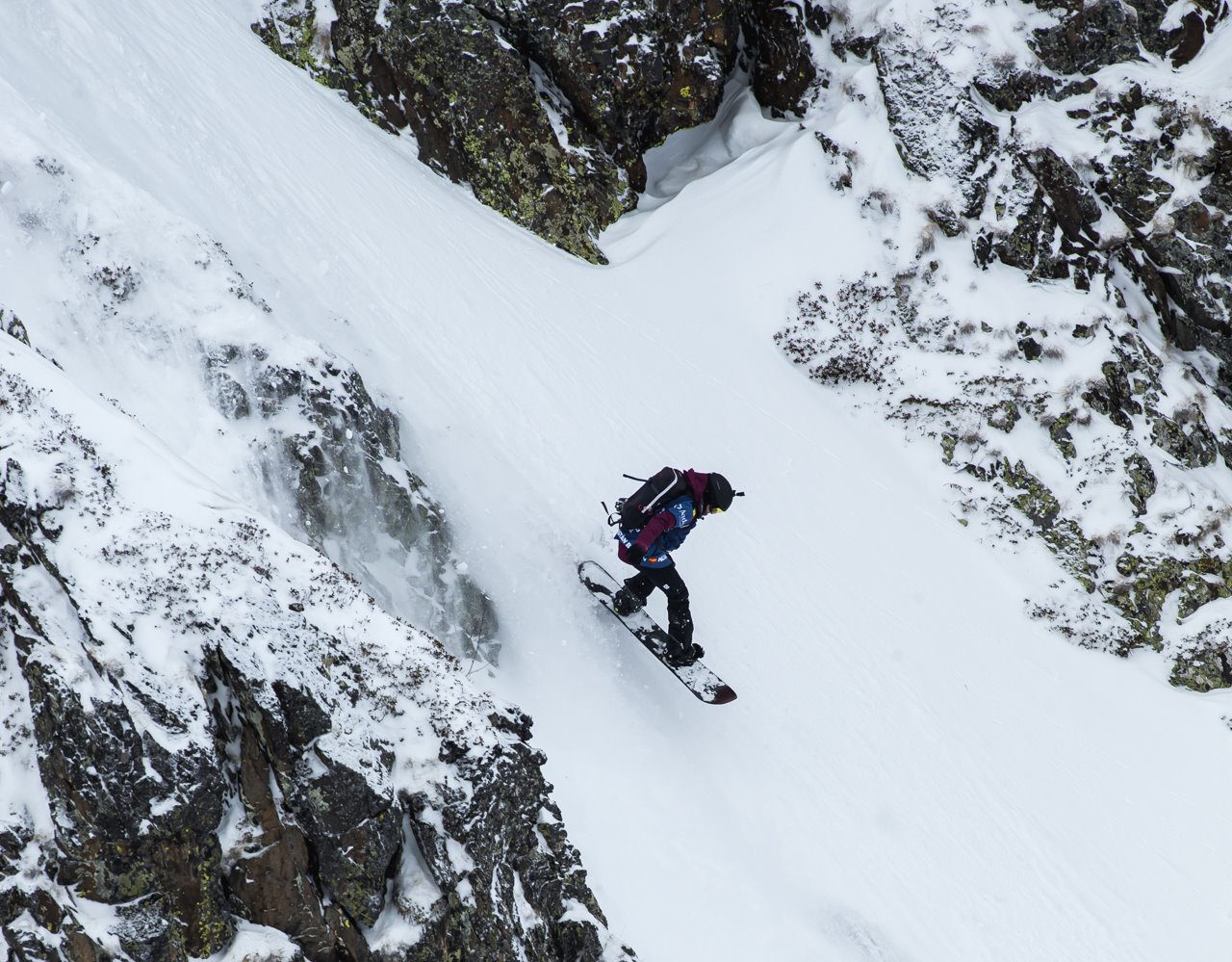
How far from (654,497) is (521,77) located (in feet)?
34.8

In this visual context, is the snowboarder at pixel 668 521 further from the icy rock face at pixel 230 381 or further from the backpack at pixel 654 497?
the icy rock face at pixel 230 381

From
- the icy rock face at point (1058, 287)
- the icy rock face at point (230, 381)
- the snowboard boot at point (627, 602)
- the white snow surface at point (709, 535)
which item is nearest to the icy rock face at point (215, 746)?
the white snow surface at point (709, 535)

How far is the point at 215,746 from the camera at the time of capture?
5.93 meters

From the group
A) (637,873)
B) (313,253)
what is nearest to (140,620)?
(637,873)

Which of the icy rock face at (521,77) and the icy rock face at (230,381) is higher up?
the icy rock face at (521,77)

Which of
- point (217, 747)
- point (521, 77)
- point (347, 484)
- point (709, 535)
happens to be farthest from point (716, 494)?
point (521, 77)

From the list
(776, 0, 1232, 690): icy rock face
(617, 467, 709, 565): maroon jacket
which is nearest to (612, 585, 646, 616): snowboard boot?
(617, 467, 709, 565): maroon jacket

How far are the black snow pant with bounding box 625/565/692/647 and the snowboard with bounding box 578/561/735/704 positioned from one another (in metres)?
0.23

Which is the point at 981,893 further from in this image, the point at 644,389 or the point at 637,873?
the point at 644,389

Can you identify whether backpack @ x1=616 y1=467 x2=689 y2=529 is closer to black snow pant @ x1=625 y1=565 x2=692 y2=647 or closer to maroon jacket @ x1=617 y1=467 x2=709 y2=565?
maroon jacket @ x1=617 y1=467 x2=709 y2=565

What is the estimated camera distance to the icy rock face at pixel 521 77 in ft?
56.1

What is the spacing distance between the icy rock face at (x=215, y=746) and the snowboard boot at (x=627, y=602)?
3568mm

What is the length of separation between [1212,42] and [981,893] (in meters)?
15.7

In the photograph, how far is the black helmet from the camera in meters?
10.2
